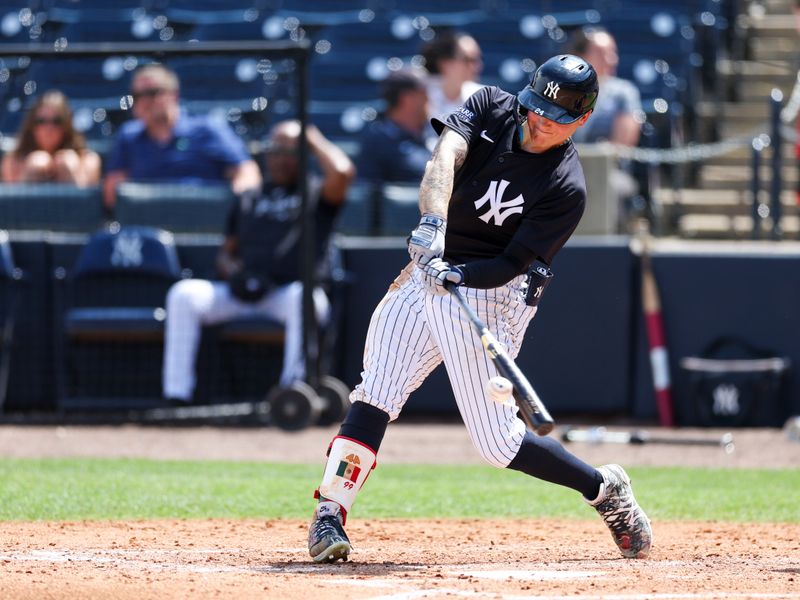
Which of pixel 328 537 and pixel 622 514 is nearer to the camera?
pixel 328 537

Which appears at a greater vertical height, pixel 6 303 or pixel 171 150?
pixel 171 150

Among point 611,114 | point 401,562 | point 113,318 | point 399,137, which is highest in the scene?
point 611,114

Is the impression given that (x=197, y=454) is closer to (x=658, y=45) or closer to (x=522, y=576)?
(x=522, y=576)

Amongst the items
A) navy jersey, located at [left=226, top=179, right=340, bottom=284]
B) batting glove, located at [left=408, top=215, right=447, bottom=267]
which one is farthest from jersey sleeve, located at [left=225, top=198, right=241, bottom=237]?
batting glove, located at [left=408, top=215, right=447, bottom=267]

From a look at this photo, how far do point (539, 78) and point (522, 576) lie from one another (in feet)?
5.07

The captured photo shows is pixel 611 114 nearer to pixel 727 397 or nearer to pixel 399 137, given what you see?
pixel 399 137

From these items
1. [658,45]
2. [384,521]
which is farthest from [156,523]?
[658,45]

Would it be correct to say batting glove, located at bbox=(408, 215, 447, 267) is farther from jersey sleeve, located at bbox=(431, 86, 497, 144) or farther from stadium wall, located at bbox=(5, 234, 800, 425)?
stadium wall, located at bbox=(5, 234, 800, 425)

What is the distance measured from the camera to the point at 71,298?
9.18 metres

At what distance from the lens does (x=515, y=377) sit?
4070 mm

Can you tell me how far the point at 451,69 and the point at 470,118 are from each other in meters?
4.92

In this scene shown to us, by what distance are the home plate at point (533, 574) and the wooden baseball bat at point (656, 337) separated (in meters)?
4.94

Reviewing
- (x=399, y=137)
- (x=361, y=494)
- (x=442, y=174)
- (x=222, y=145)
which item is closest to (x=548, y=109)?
(x=442, y=174)

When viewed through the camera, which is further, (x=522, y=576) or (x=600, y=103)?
(x=600, y=103)
